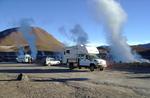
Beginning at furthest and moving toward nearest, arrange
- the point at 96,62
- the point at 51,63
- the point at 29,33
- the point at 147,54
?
the point at 29,33 < the point at 147,54 < the point at 51,63 < the point at 96,62

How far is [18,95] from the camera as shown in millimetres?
18281

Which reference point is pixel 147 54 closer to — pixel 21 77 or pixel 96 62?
pixel 96 62

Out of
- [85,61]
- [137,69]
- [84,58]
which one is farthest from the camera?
[137,69]

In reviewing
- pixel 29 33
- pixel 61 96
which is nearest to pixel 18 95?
pixel 61 96

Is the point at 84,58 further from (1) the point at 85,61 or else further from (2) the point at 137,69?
(2) the point at 137,69

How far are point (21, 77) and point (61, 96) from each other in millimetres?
11292

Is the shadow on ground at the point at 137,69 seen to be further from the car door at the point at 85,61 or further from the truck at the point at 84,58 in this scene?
the car door at the point at 85,61

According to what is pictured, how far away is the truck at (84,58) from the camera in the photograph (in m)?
42.6

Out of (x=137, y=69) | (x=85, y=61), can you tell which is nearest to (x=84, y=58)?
(x=85, y=61)

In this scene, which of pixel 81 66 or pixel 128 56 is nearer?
pixel 81 66

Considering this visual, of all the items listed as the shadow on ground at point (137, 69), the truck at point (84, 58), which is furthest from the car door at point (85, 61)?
the shadow on ground at point (137, 69)

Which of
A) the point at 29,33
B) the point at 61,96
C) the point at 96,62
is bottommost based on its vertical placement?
the point at 61,96

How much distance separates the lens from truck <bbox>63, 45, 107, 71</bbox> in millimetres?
42625

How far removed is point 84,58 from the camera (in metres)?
44.2
